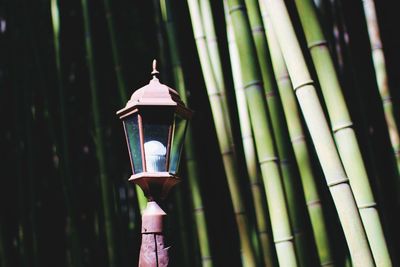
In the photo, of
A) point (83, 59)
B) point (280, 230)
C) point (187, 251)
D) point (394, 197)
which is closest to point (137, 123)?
point (280, 230)

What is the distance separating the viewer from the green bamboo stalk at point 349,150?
42.2 inches

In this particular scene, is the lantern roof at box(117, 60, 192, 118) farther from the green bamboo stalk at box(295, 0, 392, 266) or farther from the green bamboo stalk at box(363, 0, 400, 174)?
the green bamboo stalk at box(363, 0, 400, 174)

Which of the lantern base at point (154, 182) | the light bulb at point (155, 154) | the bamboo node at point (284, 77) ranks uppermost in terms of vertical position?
the bamboo node at point (284, 77)

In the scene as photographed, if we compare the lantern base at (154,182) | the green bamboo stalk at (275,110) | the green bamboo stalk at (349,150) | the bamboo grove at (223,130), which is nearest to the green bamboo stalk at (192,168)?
the bamboo grove at (223,130)

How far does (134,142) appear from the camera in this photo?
1090 mm

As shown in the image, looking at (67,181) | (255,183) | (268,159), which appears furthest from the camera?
(67,181)

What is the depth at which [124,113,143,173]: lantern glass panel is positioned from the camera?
1.08 m

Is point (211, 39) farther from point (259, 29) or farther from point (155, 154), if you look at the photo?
point (155, 154)

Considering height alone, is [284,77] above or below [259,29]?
below

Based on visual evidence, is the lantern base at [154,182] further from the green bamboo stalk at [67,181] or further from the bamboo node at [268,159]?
the green bamboo stalk at [67,181]

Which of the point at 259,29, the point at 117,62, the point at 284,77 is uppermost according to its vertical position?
the point at 117,62

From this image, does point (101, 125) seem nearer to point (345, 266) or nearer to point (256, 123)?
point (256, 123)

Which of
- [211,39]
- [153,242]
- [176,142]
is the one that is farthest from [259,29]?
[153,242]

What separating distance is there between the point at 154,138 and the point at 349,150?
0.43 m
